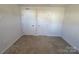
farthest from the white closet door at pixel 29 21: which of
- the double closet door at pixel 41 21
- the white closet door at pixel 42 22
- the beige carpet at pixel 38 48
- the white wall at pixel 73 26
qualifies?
the white wall at pixel 73 26

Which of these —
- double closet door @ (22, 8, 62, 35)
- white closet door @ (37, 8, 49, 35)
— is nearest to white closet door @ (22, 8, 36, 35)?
double closet door @ (22, 8, 62, 35)

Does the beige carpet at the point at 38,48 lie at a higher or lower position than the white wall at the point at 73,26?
lower

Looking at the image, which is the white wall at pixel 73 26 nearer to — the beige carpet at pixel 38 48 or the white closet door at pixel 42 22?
the beige carpet at pixel 38 48

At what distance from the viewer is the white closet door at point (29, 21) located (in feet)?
19.9

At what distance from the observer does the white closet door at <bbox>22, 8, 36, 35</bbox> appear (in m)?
6.06

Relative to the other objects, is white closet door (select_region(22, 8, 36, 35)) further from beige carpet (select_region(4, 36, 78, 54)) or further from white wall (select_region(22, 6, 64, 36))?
beige carpet (select_region(4, 36, 78, 54))

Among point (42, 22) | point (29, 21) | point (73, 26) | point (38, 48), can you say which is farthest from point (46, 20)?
point (38, 48)

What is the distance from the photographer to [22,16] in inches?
240
